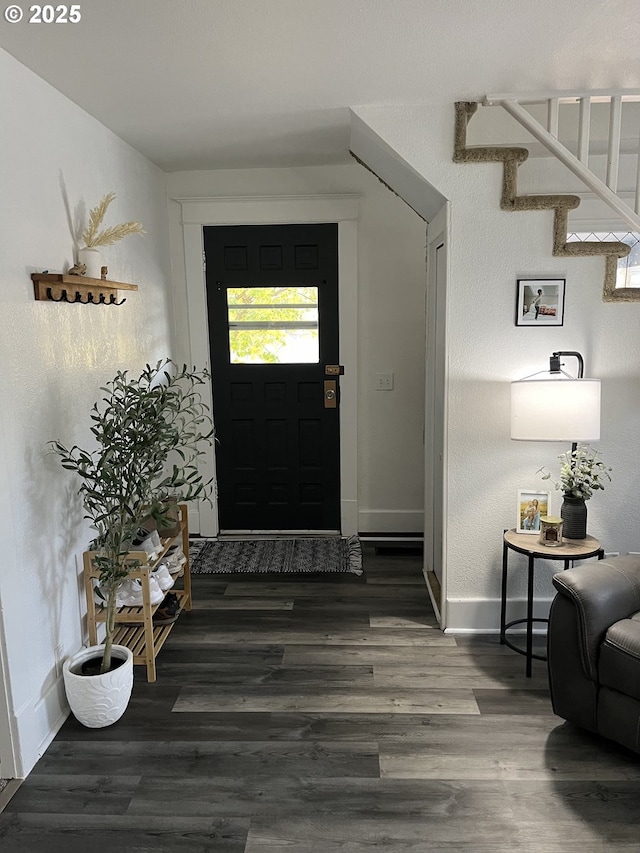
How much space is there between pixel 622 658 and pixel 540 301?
59.6 inches

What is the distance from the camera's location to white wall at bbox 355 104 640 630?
2775 mm

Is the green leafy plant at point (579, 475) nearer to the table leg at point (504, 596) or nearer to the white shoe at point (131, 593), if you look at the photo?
the table leg at point (504, 596)

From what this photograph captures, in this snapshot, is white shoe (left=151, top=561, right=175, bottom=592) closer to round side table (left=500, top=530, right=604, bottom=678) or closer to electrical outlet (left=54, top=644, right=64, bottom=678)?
electrical outlet (left=54, top=644, right=64, bottom=678)

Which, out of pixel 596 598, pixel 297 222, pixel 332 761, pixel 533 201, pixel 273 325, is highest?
pixel 297 222

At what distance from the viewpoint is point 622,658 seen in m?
2.09

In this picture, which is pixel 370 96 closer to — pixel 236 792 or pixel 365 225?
pixel 365 225

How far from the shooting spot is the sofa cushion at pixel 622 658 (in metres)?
2.05

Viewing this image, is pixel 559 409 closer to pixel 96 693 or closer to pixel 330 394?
pixel 330 394

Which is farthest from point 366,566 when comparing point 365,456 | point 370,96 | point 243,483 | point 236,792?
point 370,96

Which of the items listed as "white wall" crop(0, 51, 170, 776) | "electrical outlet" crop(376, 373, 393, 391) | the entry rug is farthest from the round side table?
"white wall" crop(0, 51, 170, 776)

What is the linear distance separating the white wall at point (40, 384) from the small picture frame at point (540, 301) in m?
1.88

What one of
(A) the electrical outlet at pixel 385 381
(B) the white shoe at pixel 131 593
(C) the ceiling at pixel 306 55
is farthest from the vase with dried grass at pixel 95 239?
(A) the electrical outlet at pixel 385 381

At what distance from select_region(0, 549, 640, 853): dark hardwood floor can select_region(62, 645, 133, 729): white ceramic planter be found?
2.5 inches

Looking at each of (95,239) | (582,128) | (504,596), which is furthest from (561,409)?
(95,239)
